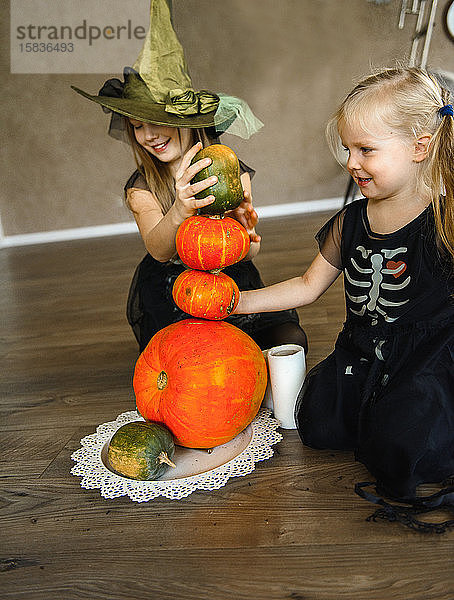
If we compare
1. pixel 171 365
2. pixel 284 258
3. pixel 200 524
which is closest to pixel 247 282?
pixel 171 365

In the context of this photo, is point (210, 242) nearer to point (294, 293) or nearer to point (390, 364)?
point (294, 293)

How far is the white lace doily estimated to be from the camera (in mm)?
1371


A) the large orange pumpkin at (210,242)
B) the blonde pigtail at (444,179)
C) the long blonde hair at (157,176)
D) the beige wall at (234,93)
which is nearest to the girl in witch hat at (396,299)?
the blonde pigtail at (444,179)

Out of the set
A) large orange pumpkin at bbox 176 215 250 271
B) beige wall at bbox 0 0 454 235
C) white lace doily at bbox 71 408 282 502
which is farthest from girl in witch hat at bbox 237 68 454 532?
beige wall at bbox 0 0 454 235

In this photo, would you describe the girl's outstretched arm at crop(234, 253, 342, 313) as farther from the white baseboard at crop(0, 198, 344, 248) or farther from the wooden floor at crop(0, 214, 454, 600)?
the white baseboard at crop(0, 198, 344, 248)

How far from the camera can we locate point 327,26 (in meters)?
4.95

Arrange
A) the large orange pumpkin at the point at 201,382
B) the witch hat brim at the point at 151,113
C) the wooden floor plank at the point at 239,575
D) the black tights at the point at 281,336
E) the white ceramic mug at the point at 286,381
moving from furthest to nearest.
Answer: the black tights at the point at 281,336 < the witch hat brim at the point at 151,113 < the white ceramic mug at the point at 286,381 < the large orange pumpkin at the point at 201,382 < the wooden floor plank at the point at 239,575

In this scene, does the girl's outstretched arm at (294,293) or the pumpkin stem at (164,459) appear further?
the girl's outstretched arm at (294,293)

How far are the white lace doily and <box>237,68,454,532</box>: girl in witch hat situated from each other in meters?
0.12

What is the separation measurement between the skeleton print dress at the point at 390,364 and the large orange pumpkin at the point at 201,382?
158 millimetres

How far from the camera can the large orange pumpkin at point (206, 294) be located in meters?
1.47

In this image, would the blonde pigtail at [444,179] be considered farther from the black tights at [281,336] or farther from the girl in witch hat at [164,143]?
the black tights at [281,336]

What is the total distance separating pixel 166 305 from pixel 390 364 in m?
0.82

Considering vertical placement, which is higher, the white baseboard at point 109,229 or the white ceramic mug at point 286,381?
the white ceramic mug at point 286,381
